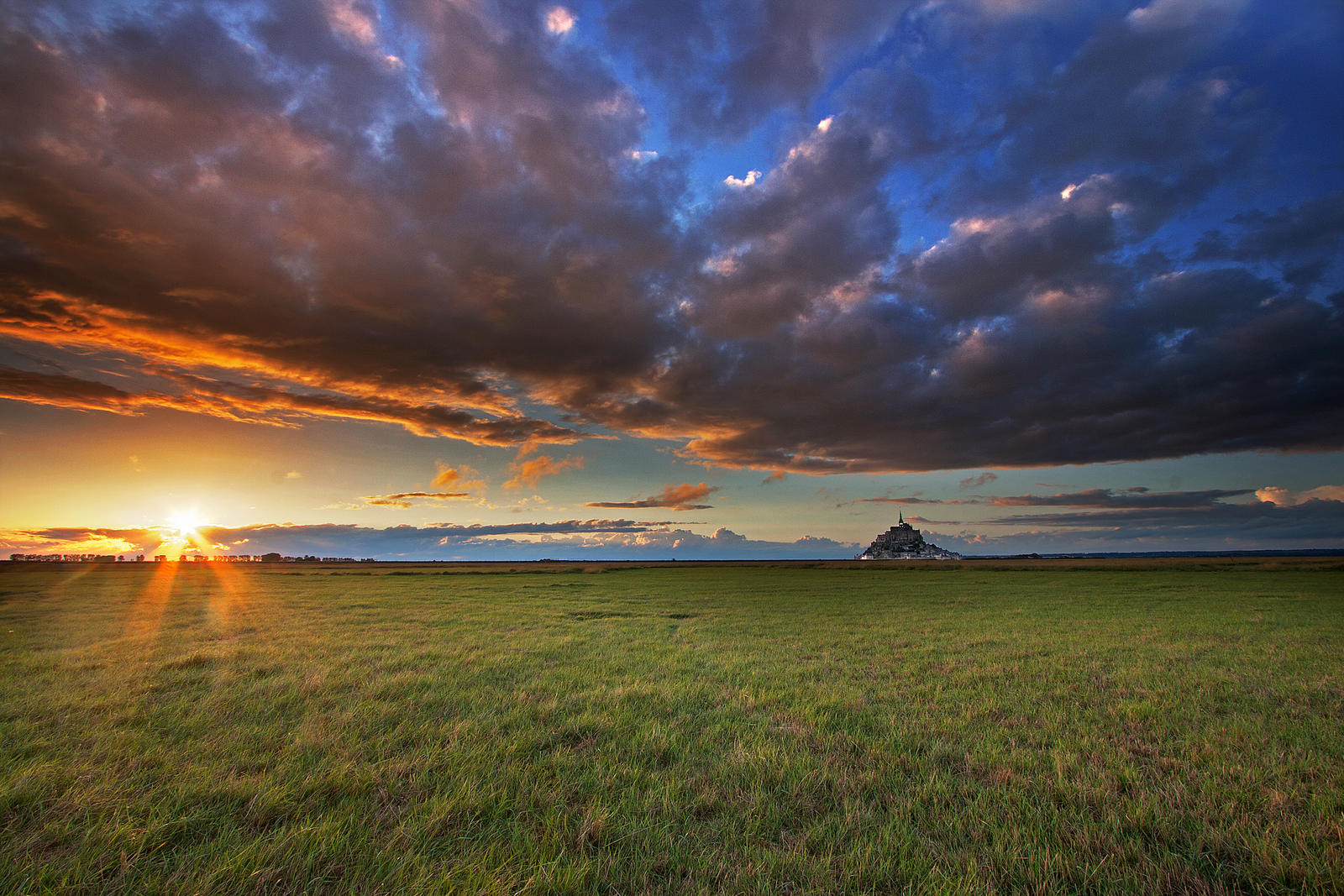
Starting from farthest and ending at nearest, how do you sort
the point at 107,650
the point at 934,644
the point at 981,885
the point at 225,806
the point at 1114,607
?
1. the point at 1114,607
2. the point at 934,644
3. the point at 107,650
4. the point at 225,806
5. the point at 981,885

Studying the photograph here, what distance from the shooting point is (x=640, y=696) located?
8.95 meters

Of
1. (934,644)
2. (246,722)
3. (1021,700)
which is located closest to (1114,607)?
(934,644)

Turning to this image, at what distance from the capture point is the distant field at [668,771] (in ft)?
12.9

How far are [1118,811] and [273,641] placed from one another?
18.5m

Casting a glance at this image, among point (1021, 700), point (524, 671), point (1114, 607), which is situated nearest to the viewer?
point (1021, 700)

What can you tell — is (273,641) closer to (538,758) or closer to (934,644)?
(538,758)

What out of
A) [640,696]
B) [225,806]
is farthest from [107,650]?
[640,696]

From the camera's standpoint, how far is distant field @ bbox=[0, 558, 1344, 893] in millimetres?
3938

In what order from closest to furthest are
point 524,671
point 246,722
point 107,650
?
point 246,722
point 524,671
point 107,650

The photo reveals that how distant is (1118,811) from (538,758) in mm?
5842

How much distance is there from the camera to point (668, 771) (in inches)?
227

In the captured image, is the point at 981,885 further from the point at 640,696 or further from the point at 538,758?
the point at 640,696

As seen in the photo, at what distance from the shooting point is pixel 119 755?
236 inches

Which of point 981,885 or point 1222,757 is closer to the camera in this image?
point 981,885
